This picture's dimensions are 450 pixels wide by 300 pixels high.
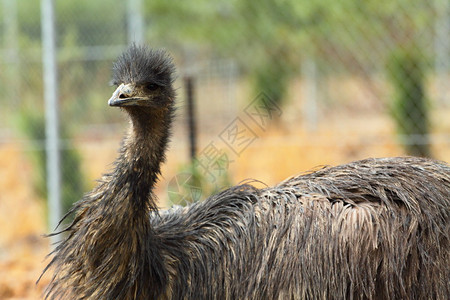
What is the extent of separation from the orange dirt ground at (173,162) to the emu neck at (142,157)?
4097 millimetres

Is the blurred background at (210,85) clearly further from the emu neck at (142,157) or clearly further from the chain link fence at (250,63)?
the emu neck at (142,157)

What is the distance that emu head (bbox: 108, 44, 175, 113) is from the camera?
3264 millimetres

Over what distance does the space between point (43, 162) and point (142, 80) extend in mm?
5808

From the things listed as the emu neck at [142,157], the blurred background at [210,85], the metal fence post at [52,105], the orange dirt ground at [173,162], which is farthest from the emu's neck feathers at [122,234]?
the orange dirt ground at [173,162]

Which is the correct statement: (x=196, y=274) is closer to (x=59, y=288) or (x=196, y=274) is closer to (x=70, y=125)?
(x=59, y=288)

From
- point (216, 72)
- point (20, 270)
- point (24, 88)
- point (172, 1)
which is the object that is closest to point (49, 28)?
point (20, 270)

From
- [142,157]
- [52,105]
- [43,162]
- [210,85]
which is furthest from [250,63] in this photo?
[142,157]

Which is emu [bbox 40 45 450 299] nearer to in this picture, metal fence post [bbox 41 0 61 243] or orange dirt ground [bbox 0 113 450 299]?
metal fence post [bbox 41 0 61 243]

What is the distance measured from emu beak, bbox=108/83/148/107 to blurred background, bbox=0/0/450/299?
2.12 m

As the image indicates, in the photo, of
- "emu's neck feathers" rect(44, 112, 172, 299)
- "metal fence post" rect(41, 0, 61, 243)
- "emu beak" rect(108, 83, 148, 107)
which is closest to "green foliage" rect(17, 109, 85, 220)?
"metal fence post" rect(41, 0, 61, 243)

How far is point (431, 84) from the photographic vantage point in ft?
29.8

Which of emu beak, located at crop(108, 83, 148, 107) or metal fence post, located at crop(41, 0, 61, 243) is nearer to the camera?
emu beak, located at crop(108, 83, 148, 107)

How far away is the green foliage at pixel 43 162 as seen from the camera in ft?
27.3

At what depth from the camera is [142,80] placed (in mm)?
3311
